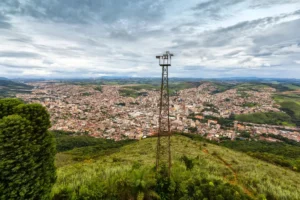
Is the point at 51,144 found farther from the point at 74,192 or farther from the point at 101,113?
the point at 101,113

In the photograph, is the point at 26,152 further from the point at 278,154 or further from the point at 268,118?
the point at 268,118

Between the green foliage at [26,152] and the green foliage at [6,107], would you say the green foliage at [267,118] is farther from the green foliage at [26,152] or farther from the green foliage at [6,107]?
the green foliage at [6,107]

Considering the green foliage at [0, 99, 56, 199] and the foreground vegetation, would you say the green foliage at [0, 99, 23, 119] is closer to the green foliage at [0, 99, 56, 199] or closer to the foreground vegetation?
the green foliage at [0, 99, 56, 199]

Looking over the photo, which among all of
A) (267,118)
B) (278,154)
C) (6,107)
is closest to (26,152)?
(6,107)

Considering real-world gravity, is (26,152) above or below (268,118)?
above

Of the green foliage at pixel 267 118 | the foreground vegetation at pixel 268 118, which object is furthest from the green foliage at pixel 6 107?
the green foliage at pixel 267 118

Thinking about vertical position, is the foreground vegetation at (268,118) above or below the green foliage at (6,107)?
below

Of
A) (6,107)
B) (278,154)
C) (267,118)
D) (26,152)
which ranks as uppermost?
(6,107)
